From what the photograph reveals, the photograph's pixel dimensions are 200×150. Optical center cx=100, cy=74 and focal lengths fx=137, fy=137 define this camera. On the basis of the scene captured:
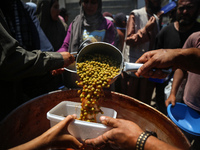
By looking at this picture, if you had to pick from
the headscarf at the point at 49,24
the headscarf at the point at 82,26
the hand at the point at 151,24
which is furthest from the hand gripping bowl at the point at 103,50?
the headscarf at the point at 49,24

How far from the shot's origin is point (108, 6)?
35.1ft

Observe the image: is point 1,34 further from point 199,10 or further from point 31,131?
point 199,10

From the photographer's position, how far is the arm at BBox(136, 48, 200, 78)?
1.56 m

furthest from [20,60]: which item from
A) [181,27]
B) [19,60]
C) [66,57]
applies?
[181,27]

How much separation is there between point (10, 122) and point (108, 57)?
132cm

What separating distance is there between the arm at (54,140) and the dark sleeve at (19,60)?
2.10ft

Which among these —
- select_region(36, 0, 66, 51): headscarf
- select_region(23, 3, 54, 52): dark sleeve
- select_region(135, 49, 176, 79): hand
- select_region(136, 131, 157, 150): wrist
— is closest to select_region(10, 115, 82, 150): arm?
select_region(136, 131, 157, 150): wrist

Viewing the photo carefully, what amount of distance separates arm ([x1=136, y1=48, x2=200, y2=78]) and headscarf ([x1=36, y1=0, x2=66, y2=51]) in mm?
2342

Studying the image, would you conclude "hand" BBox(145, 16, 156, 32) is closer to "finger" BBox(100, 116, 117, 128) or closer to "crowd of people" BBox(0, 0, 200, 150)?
"crowd of people" BBox(0, 0, 200, 150)

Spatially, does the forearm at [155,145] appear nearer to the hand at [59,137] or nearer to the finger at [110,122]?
the finger at [110,122]

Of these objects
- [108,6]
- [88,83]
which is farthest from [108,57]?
[108,6]

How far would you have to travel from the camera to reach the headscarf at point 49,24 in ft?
9.96

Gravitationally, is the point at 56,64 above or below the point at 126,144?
above

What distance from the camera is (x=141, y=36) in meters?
2.84
